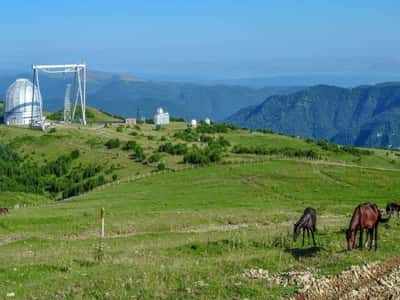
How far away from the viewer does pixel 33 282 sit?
68.9 feet

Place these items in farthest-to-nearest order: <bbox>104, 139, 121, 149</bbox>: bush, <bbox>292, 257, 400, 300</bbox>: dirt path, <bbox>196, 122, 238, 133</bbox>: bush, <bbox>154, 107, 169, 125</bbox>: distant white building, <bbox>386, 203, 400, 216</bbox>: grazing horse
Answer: <bbox>154, 107, 169, 125</bbox>: distant white building, <bbox>196, 122, 238, 133</bbox>: bush, <bbox>104, 139, 121, 149</bbox>: bush, <bbox>386, 203, 400, 216</bbox>: grazing horse, <bbox>292, 257, 400, 300</bbox>: dirt path

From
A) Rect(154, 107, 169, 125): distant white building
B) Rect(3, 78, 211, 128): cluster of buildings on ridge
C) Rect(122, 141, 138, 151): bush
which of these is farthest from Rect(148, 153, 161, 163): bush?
Rect(154, 107, 169, 125): distant white building

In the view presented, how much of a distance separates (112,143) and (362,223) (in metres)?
77.6

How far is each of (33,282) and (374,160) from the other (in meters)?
87.9

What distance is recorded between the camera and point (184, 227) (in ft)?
135

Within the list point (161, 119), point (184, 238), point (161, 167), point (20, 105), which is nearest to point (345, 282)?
point (184, 238)

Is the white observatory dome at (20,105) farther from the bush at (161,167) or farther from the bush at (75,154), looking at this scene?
the bush at (161,167)

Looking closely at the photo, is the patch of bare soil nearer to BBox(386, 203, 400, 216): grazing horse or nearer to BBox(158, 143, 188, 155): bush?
BBox(386, 203, 400, 216): grazing horse

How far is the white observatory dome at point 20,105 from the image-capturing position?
12394cm

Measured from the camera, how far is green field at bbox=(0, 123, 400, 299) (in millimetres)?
19750

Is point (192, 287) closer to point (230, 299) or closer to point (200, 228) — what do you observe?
point (230, 299)

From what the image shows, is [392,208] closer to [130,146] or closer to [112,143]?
[130,146]

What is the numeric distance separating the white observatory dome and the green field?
21074mm

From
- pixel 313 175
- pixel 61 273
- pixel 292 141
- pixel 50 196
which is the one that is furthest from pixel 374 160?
pixel 61 273
